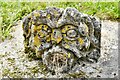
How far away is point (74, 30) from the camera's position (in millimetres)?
4520

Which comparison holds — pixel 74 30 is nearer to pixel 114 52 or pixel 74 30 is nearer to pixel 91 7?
pixel 114 52

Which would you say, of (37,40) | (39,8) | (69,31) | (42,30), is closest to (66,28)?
(69,31)

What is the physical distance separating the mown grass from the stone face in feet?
4.97

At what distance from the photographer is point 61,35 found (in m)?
4.53

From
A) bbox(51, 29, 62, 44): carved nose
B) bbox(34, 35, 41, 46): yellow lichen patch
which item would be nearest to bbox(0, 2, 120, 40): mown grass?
bbox(34, 35, 41, 46): yellow lichen patch

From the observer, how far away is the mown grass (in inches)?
251

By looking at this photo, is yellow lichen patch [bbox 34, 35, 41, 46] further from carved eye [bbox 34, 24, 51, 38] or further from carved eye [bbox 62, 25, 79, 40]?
carved eye [bbox 62, 25, 79, 40]

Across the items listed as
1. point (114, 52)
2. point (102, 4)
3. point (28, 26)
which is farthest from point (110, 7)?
point (28, 26)

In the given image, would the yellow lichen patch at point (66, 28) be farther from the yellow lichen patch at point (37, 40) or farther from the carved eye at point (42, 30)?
the yellow lichen patch at point (37, 40)

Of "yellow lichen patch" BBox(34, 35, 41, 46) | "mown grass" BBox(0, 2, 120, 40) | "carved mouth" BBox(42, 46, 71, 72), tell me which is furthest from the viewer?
"mown grass" BBox(0, 2, 120, 40)

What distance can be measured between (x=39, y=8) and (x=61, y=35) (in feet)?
7.56

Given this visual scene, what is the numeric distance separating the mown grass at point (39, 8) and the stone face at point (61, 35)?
1.52 meters

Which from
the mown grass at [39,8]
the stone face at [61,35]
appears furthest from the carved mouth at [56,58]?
the mown grass at [39,8]

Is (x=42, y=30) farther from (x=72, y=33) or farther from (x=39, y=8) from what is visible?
(x=39, y=8)
